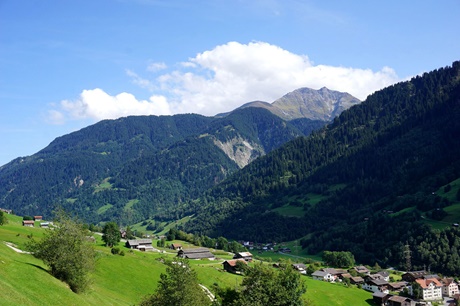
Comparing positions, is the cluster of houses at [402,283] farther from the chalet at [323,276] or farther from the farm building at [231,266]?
the farm building at [231,266]

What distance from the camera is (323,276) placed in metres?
128

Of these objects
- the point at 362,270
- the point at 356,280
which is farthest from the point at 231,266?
the point at 362,270

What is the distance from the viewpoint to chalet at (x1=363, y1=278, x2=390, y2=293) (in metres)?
126

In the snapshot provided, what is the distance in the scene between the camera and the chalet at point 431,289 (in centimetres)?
12375

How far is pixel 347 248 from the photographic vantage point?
649 feet

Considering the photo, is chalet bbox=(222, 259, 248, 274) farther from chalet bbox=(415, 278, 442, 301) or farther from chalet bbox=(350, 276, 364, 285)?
chalet bbox=(415, 278, 442, 301)

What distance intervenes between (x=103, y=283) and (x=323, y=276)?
267ft

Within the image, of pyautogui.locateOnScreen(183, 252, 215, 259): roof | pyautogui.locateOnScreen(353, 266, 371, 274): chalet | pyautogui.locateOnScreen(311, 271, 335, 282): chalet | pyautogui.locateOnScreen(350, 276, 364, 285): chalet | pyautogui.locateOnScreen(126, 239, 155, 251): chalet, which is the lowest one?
pyautogui.locateOnScreen(353, 266, 371, 274): chalet

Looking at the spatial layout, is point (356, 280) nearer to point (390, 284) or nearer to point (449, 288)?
point (390, 284)

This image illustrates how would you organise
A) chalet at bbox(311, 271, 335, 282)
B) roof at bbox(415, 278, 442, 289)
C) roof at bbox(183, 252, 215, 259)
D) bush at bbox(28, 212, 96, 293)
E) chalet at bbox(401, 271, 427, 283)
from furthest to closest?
1. roof at bbox(183, 252, 215, 259)
2. chalet at bbox(401, 271, 427, 283)
3. chalet at bbox(311, 271, 335, 282)
4. roof at bbox(415, 278, 442, 289)
5. bush at bbox(28, 212, 96, 293)

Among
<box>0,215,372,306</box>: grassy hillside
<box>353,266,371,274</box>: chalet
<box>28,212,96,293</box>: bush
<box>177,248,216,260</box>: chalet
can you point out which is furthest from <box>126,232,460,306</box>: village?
<box>28,212,96,293</box>: bush

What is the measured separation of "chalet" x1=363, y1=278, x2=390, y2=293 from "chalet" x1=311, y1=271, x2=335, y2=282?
1106 cm

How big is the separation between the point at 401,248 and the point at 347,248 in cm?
3074

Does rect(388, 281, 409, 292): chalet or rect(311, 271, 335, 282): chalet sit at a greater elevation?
rect(311, 271, 335, 282): chalet
